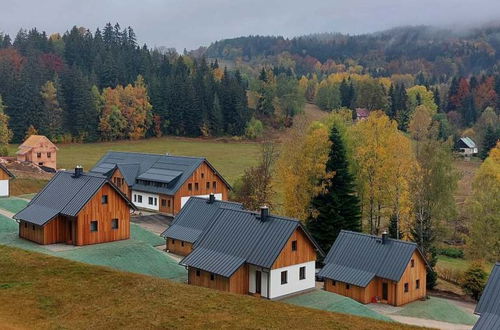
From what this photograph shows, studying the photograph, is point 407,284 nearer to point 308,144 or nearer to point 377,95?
point 308,144

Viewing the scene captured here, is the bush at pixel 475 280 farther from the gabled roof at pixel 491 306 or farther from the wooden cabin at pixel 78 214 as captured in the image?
the wooden cabin at pixel 78 214

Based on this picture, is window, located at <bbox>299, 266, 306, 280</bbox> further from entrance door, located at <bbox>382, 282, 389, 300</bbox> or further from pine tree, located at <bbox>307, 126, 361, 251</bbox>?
pine tree, located at <bbox>307, 126, 361, 251</bbox>

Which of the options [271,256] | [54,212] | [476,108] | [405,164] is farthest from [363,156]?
[476,108]

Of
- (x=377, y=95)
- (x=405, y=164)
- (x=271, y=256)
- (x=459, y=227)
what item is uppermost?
(x=377, y=95)

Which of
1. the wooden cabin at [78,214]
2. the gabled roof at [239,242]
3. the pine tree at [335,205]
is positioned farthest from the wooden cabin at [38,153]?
the gabled roof at [239,242]

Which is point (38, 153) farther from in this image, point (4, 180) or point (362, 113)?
point (362, 113)

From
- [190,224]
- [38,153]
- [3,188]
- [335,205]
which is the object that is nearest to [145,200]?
[3,188]
